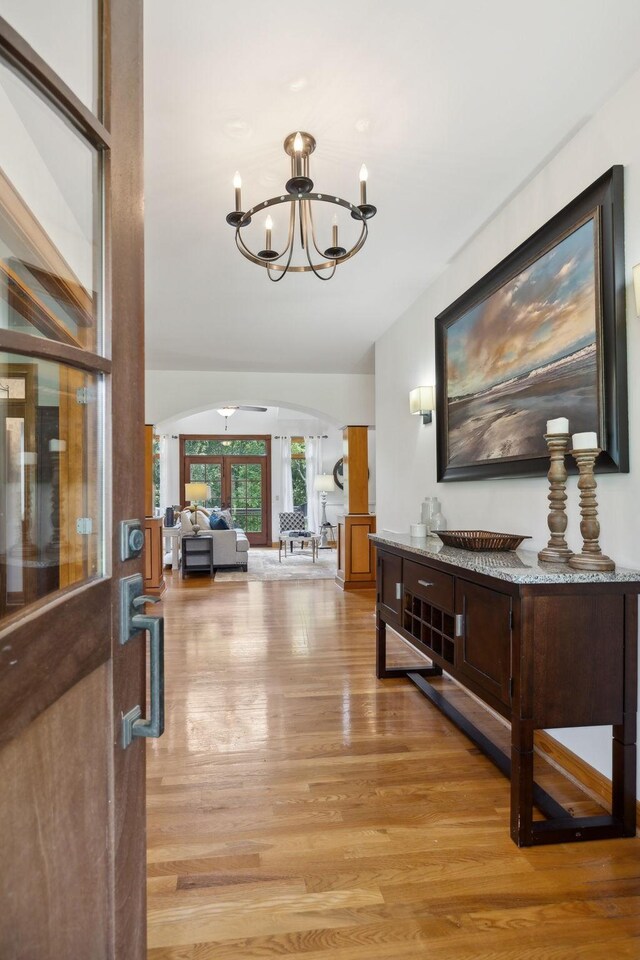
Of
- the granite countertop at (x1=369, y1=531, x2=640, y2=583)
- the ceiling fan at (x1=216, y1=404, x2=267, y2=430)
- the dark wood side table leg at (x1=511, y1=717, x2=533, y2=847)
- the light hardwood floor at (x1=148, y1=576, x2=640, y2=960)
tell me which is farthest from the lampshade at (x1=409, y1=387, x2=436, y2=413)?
the ceiling fan at (x1=216, y1=404, x2=267, y2=430)

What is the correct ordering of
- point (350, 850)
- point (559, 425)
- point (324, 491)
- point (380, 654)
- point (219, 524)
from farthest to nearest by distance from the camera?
1. point (324, 491)
2. point (219, 524)
3. point (380, 654)
4. point (559, 425)
5. point (350, 850)

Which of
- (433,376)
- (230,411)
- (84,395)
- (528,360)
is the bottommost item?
(84,395)

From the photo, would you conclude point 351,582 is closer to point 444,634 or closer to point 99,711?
point 444,634

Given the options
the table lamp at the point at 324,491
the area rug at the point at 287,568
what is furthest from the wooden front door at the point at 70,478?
the table lamp at the point at 324,491

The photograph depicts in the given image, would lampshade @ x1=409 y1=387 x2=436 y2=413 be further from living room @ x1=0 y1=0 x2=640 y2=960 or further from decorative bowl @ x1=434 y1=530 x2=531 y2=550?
decorative bowl @ x1=434 y1=530 x2=531 y2=550

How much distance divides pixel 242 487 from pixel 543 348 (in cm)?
1036

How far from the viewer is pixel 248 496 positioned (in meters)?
12.4

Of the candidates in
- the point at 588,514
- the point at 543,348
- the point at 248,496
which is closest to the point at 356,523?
the point at 543,348

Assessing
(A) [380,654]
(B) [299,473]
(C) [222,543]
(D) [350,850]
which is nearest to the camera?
(D) [350,850]

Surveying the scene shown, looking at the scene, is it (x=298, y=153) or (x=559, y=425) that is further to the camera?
(x=298, y=153)

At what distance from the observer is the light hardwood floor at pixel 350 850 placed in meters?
1.43

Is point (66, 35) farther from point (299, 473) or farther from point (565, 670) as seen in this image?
point (299, 473)

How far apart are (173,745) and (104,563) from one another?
2111mm

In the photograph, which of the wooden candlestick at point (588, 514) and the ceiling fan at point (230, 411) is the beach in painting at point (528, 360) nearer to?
the wooden candlestick at point (588, 514)
